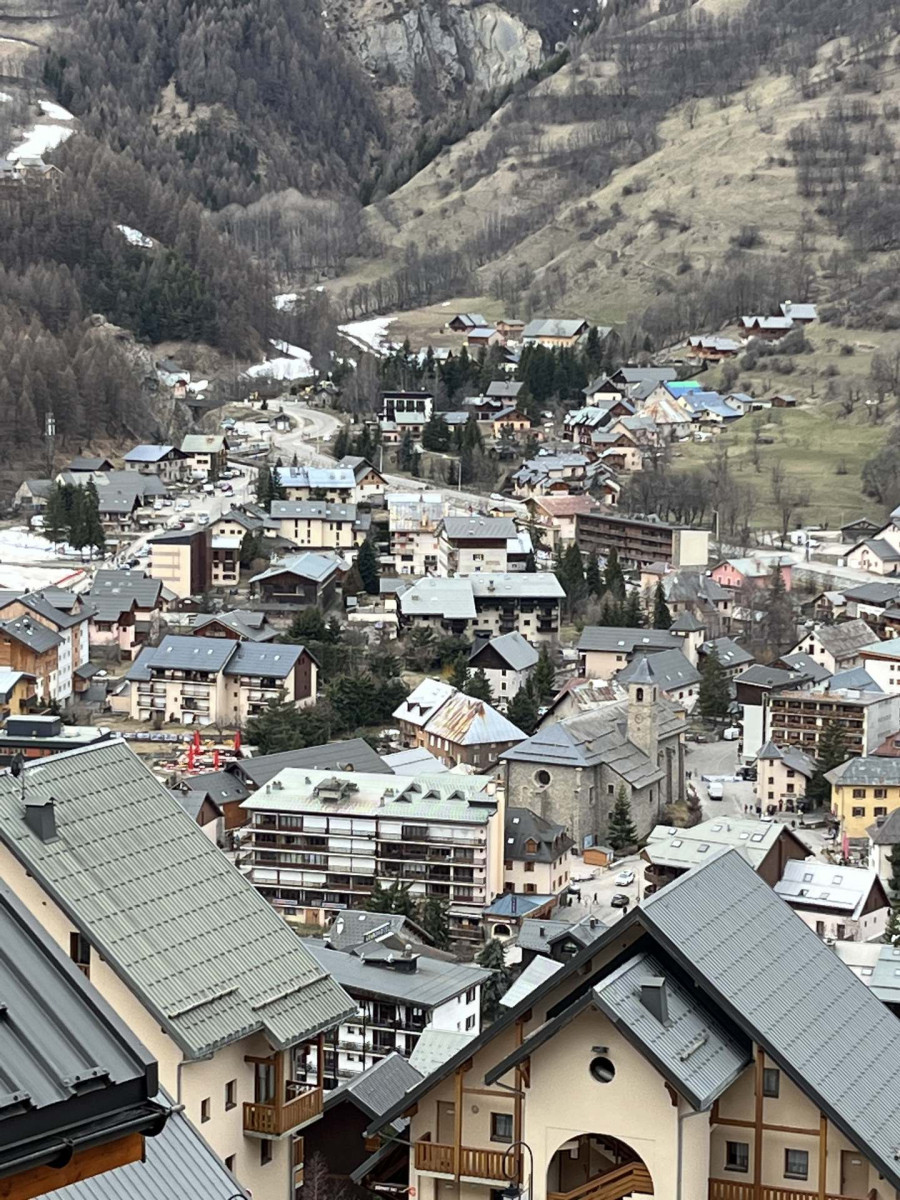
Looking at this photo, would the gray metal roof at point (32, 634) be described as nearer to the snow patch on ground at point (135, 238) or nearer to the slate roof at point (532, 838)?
the slate roof at point (532, 838)

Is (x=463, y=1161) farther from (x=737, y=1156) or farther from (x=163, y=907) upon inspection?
(x=163, y=907)

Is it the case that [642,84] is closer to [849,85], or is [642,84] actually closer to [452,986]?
[849,85]

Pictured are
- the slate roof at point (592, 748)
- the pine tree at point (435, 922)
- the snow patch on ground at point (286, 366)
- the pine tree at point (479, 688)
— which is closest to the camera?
the pine tree at point (435, 922)

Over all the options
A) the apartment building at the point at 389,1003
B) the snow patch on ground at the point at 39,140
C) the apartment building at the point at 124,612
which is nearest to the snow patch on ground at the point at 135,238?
the snow patch on ground at the point at 39,140

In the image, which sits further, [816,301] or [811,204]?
[811,204]

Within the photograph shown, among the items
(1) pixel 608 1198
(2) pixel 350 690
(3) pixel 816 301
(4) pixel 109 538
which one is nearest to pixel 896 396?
(3) pixel 816 301

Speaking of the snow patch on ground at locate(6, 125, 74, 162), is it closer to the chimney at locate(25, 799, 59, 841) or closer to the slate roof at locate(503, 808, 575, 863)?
the slate roof at locate(503, 808, 575, 863)
